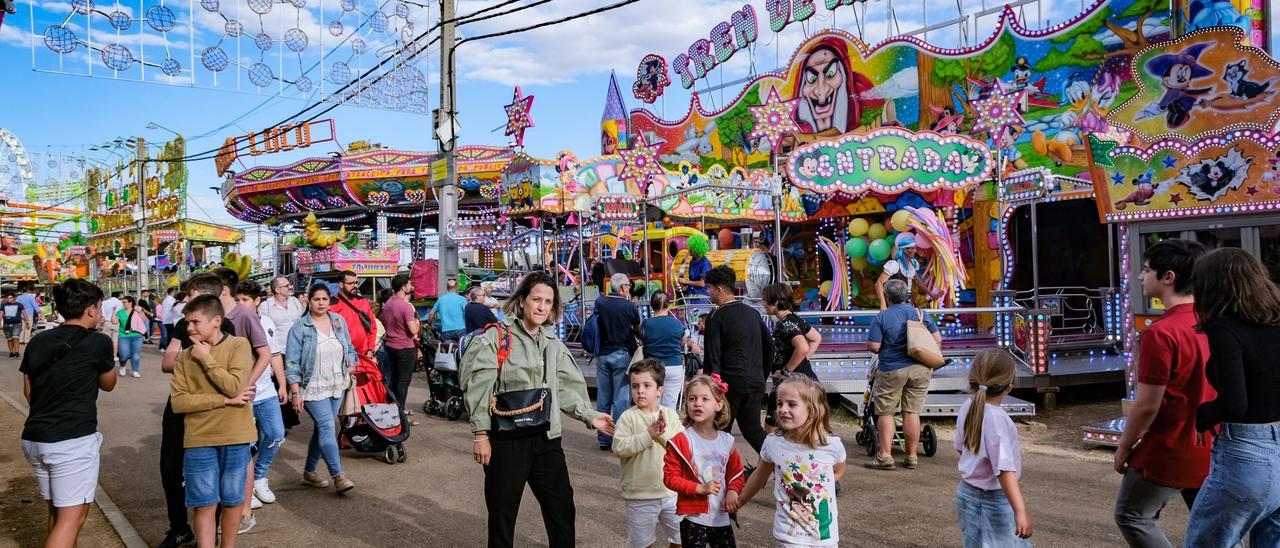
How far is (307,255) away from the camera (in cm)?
2898

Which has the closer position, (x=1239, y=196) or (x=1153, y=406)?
(x=1153, y=406)

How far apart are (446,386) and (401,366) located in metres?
1.22

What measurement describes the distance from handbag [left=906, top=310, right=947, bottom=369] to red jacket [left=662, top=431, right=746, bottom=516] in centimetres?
348

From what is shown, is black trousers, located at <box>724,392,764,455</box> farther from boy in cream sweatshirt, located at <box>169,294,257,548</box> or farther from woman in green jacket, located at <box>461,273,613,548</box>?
boy in cream sweatshirt, located at <box>169,294,257,548</box>

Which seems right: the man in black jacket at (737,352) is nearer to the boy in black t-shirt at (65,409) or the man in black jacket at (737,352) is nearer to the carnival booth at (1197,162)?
the boy in black t-shirt at (65,409)

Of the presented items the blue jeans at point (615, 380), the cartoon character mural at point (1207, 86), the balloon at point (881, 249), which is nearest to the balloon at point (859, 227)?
the balloon at point (881, 249)

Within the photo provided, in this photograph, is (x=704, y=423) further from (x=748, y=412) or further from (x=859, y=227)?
(x=859, y=227)

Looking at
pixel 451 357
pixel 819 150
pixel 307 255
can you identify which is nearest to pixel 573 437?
pixel 451 357

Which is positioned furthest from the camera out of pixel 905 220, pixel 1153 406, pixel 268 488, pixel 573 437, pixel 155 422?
pixel 905 220

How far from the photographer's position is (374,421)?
6.95m

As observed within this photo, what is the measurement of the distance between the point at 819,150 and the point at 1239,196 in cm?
527

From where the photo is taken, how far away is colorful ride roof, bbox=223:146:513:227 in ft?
114

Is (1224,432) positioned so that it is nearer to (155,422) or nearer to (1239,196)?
(1239,196)

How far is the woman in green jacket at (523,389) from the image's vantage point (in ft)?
12.5
